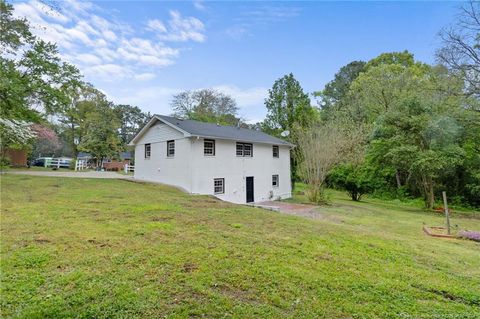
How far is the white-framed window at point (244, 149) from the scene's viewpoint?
16.5m

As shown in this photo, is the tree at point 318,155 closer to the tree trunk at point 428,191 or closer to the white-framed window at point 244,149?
the white-framed window at point 244,149

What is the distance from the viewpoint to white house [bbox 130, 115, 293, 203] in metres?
14.4

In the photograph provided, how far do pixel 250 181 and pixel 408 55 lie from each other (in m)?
27.6

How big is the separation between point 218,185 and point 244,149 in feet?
9.99

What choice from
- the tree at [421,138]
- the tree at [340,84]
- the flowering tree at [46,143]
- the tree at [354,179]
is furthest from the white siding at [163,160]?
the tree at [340,84]

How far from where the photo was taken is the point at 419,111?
15.9m

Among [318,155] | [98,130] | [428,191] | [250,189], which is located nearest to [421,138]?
[428,191]

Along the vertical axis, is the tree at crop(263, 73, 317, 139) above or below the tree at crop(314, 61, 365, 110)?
below

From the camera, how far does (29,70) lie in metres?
12.0

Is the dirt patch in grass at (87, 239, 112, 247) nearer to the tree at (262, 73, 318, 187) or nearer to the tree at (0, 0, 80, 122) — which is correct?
the tree at (0, 0, 80, 122)

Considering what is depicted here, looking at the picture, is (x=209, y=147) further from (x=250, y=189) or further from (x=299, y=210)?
(x=299, y=210)

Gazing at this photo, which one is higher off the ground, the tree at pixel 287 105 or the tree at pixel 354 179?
the tree at pixel 287 105

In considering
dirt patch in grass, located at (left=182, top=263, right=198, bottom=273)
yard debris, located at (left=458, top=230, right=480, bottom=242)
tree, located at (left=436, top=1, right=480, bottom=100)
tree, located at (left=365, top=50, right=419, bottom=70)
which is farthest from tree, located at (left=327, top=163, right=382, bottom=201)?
tree, located at (left=365, top=50, right=419, bottom=70)

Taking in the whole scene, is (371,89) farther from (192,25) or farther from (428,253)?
(428,253)
